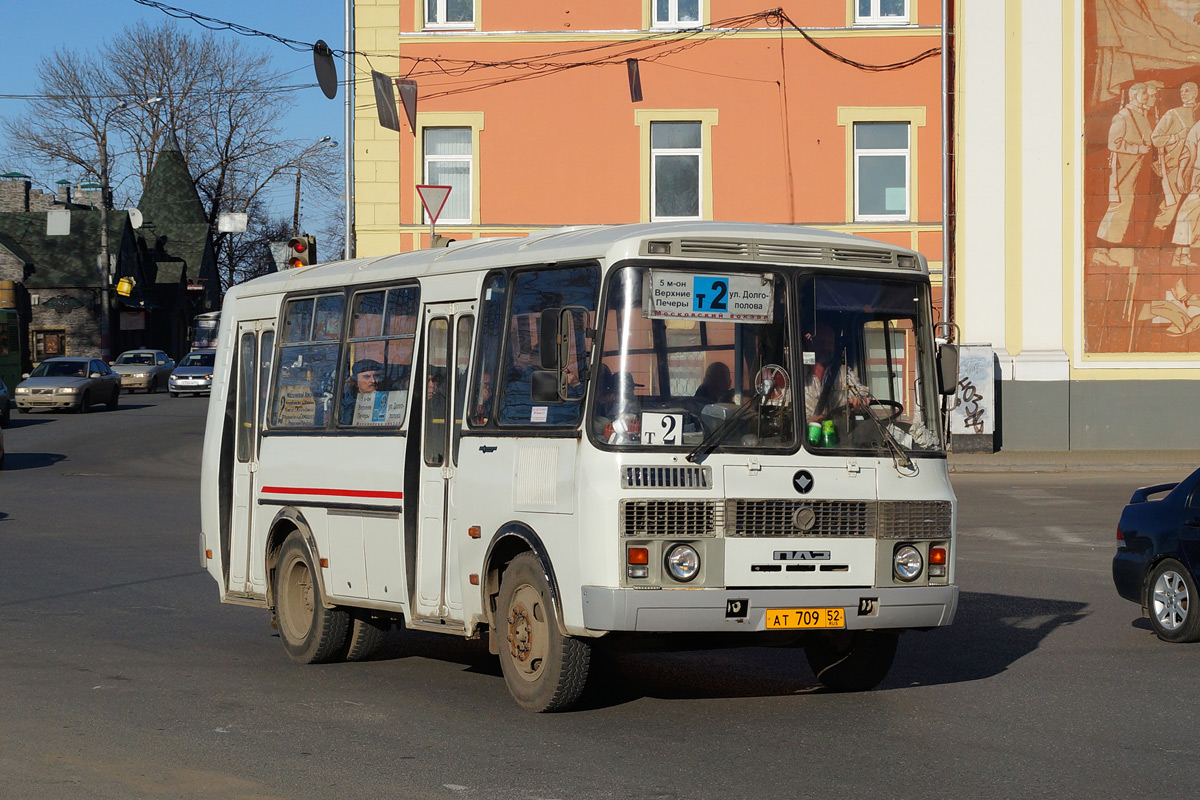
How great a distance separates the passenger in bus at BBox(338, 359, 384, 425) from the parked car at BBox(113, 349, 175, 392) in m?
50.6

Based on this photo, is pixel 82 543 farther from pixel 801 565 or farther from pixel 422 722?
pixel 801 565

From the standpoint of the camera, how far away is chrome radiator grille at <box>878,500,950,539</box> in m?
8.49

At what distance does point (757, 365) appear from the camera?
332 inches

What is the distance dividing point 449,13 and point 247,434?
22.6 m

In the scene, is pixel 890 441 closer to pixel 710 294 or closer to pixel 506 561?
pixel 710 294

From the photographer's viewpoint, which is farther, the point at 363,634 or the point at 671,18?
the point at 671,18

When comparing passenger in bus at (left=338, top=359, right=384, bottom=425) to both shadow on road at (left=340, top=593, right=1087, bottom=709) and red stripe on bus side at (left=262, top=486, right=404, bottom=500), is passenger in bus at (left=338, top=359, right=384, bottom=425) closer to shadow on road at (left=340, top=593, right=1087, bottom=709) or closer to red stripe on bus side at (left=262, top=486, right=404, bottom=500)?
red stripe on bus side at (left=262, top=486, right=404, bottom=500)

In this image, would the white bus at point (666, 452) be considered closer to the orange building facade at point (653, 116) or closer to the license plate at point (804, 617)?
the license plate at point (804, 617)

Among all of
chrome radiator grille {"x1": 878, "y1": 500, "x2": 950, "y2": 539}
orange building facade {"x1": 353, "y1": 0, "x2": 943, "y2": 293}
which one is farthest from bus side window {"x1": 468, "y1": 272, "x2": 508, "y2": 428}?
orange building facade {"x1": 353, "y1": 0, "x2": 943, "y2": 293}

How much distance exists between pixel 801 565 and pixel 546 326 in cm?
178

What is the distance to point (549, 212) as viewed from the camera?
108 ft

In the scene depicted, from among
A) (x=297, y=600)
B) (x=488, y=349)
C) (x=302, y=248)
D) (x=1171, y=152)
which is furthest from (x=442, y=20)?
(x=488, y=349)

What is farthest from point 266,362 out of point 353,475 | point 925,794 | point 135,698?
point 925,794

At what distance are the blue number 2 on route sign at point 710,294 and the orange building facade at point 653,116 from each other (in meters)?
24.1
